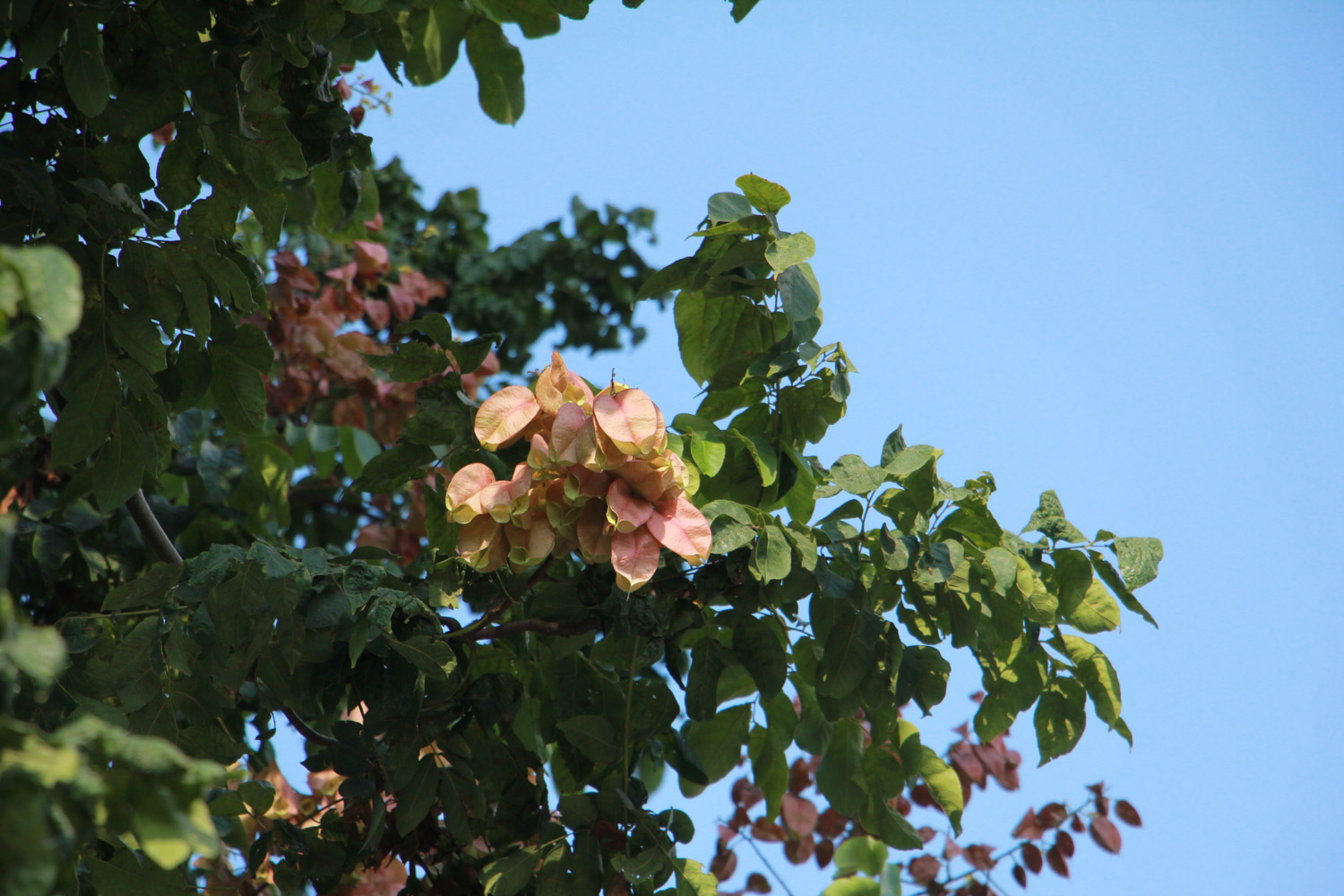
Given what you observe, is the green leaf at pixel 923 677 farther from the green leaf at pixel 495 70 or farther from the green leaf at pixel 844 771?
the green leaf at pixel 495 70

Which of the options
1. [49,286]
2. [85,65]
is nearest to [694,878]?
[49,286]

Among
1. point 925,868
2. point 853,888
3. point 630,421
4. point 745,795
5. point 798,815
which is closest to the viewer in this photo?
point 630,421

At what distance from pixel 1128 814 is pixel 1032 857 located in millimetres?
234

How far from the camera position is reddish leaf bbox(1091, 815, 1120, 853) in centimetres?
242

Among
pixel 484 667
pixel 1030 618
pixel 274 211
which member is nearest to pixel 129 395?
pixel 274 211

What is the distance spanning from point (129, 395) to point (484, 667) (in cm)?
58

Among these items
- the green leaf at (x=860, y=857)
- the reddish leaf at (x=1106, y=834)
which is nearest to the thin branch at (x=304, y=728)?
the green leaf at (x=860, y=857)

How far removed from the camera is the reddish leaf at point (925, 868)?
7.68 feet

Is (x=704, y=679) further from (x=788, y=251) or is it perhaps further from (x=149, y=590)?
(x=149, y=590)

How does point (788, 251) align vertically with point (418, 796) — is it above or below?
above

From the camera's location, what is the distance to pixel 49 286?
23.7 inches

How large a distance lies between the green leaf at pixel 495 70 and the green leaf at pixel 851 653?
0.96 meters

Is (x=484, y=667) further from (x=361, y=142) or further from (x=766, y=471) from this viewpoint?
(x=361, y=142)

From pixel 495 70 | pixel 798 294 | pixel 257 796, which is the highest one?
pixel 495 70
